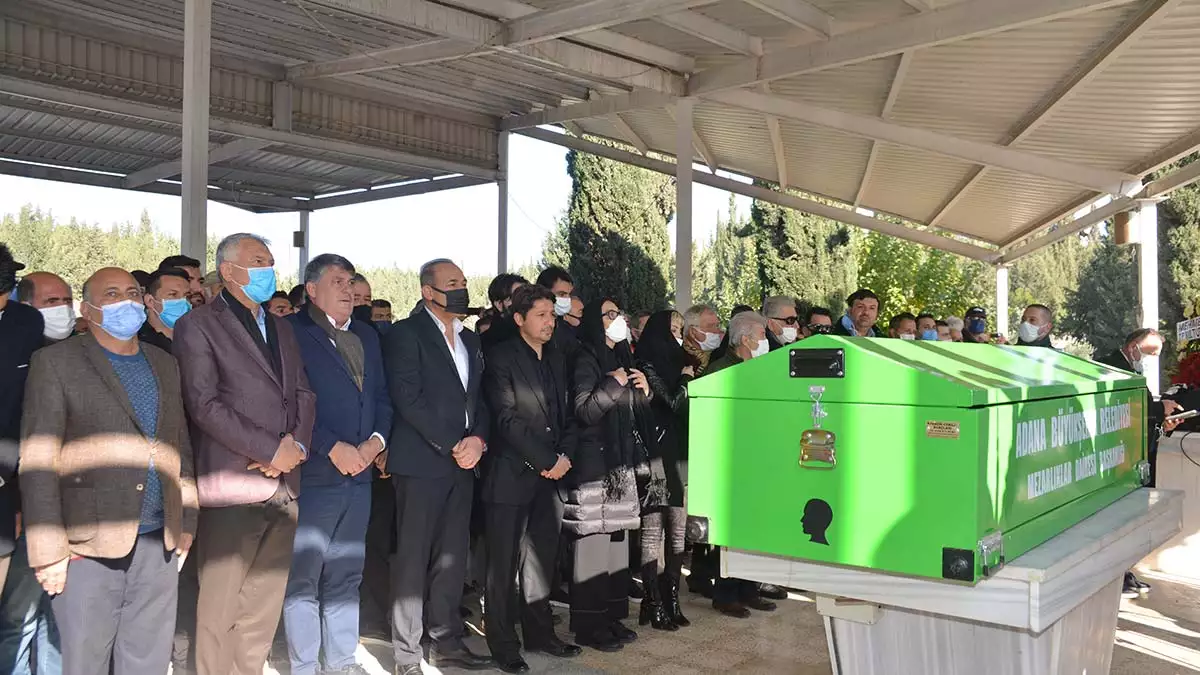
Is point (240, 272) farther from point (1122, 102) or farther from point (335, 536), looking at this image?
point (1122, 102)

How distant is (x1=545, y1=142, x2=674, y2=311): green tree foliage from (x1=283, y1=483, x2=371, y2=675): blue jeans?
15296 mm

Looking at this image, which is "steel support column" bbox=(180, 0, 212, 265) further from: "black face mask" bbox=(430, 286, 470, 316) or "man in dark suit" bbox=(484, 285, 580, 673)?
"man in dark suit" bbox=(484, 285, 580, 673)

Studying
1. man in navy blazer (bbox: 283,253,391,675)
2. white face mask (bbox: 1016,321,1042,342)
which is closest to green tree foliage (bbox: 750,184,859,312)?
white face mask (bbox: 1016,321,1042,342)

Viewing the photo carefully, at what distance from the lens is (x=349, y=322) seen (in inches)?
174

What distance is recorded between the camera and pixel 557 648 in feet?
15.4

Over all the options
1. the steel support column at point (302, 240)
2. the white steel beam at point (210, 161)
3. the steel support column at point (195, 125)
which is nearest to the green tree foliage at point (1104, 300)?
the steel support column at point (302, 240)

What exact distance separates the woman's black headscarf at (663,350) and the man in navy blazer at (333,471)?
183 cm

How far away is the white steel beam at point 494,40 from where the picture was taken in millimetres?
8312

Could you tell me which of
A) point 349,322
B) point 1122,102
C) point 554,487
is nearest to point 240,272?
point 349,322

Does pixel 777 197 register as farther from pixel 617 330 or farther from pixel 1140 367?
pixel 617 330

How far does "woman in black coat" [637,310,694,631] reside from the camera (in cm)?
524

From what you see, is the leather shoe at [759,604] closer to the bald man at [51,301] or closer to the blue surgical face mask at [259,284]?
the blue surgical face mask at [259,284]

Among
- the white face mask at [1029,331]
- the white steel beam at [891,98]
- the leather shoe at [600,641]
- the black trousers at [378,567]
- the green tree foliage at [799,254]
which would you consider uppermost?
the white steel beam at [891,98]

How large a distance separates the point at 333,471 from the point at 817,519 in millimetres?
2220
